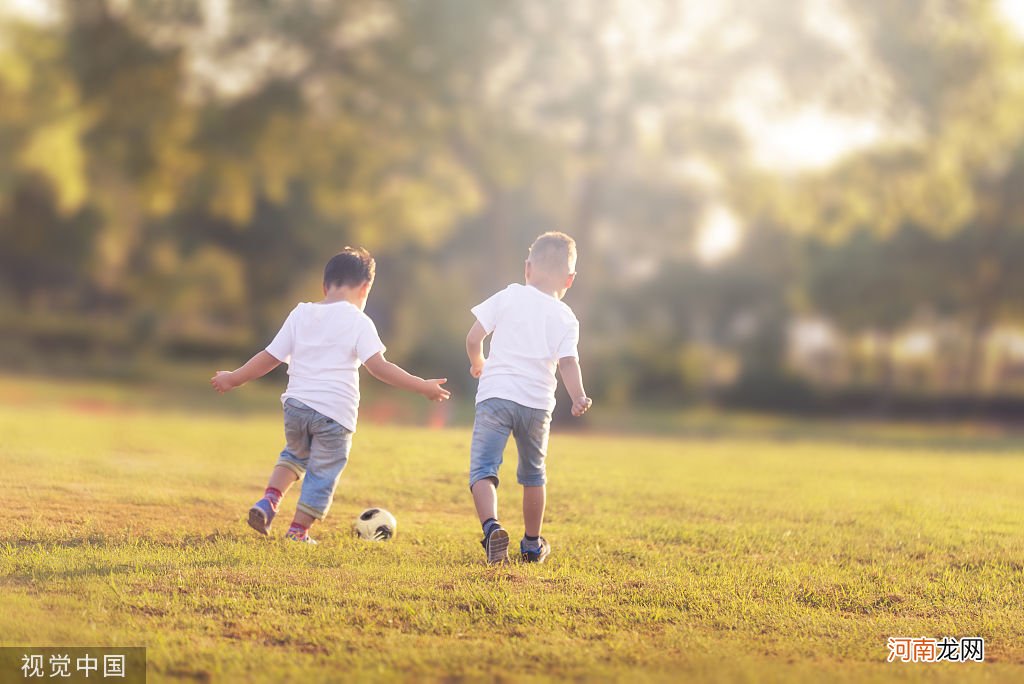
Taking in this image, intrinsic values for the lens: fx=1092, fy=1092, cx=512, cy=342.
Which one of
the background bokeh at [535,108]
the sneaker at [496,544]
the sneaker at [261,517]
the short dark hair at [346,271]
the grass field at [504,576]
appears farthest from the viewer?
the background bokeh at [535,108]

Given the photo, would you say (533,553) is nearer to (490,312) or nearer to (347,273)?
(490,312)

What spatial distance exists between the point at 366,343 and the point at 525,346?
3.10ft

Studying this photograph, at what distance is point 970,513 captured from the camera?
8.40 m

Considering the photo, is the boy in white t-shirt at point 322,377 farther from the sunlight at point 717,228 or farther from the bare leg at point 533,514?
the sunlight at point 717,228

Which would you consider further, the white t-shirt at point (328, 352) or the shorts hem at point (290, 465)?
the shorts hem at point (290, 465)

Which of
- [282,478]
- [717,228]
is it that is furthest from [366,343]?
[717,228]

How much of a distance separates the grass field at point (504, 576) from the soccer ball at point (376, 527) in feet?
0.38

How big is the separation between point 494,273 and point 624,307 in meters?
26.2

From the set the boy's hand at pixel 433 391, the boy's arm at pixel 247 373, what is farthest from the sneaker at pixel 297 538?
the boy's hand at pixel 433 391

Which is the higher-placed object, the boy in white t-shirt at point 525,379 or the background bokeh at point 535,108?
the background bokeh at point 535,108

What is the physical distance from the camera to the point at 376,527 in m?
6.47

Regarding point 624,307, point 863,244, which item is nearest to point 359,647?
point 863,244

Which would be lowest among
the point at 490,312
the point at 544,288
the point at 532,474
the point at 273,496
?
the point at 273,496

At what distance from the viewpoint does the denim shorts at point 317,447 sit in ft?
20.7
